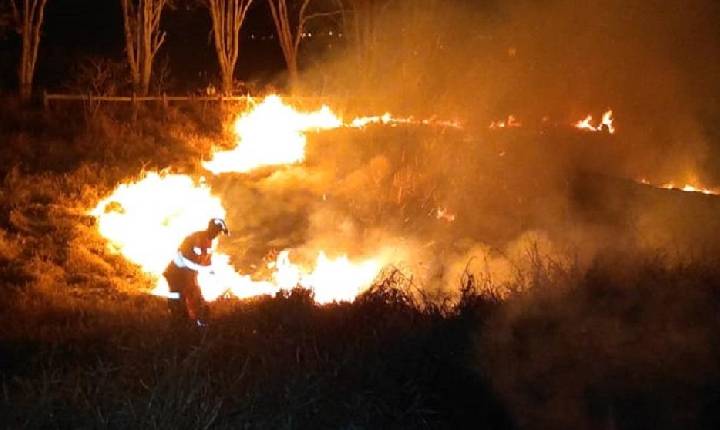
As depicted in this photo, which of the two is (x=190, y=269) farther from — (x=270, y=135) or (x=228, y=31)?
(x=228, y=31)

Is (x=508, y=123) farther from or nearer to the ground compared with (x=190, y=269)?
farther from the ground

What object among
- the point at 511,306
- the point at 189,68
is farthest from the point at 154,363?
the point at 189,68

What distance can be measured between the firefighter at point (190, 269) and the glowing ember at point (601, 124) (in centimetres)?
1213

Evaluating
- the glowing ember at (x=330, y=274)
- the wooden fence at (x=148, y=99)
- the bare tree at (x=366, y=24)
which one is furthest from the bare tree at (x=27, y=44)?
the glowing ember at (x=330, y=274)

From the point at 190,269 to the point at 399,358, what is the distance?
3302 mm

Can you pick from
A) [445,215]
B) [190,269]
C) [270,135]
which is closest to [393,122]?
[270,135]

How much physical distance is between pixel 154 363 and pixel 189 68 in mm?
23823

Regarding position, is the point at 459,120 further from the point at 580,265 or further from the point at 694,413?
the point at 694,413

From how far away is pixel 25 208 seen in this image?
492 inches

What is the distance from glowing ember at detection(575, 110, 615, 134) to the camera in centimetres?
1850

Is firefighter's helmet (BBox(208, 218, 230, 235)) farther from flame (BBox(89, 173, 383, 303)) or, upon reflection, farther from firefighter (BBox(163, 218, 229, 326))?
flame (BBox(89, 173, 383, 303))

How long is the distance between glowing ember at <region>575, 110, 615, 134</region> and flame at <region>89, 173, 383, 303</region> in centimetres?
875

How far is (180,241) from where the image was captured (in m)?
12.6

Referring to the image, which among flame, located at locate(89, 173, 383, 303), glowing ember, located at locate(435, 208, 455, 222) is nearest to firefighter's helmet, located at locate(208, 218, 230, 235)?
flame, located at locate(89, 173, 383, 303)
